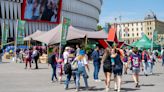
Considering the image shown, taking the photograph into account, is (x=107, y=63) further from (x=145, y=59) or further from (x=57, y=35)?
(x=57, y=35)

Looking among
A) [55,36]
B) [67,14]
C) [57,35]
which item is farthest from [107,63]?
[67,14]

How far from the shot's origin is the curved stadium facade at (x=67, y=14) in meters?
74.4

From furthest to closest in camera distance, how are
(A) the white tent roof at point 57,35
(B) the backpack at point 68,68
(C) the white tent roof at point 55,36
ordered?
(A) the white tent roof at point 57,35 → (C) the white tent roof at point 55,36 → (B) the backpack at point 68,68

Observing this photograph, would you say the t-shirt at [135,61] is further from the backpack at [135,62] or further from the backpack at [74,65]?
the backpack at [74,65]

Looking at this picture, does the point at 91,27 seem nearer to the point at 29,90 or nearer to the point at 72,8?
the point at 72,8

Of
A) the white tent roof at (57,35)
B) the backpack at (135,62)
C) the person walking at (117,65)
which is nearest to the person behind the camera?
A: the person walking at (117,65)

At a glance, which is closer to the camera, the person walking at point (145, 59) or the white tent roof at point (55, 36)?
the person walking at point (145, 59)

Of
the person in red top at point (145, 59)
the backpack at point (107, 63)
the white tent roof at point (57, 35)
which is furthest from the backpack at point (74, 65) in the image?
the white tent roof at point (57, 35)

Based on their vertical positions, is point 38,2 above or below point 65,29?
above

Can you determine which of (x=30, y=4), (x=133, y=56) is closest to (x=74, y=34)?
(x=133, y=56)

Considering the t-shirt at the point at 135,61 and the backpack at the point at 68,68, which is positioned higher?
the t-shirt at the point at 135,61

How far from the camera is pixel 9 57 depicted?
44.8 m

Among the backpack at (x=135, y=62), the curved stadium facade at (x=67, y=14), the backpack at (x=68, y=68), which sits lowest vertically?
the backpack at (x=68, y=68)

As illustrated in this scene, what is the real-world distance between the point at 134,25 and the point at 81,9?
230ft
